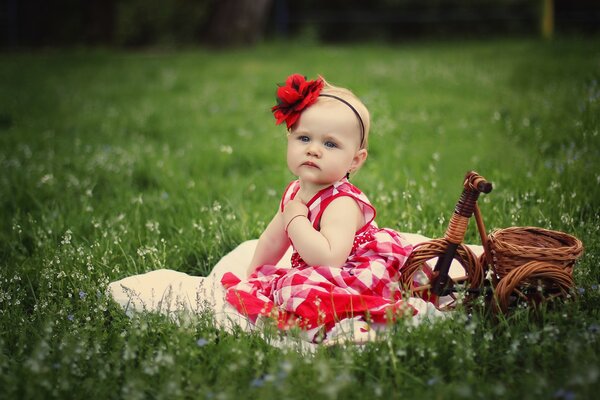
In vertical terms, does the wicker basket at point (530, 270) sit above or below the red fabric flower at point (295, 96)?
below

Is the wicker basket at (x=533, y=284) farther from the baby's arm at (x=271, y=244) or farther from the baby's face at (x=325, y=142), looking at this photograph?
the baby's arm at (x=271, y=244)

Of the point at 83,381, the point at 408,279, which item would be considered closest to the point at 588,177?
the point at 408,279

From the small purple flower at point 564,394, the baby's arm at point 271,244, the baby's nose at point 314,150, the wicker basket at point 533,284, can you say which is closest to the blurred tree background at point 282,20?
the baby's arm at point 271,244

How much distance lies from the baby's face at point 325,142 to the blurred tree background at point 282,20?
1404cm

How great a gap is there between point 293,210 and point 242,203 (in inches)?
73.8

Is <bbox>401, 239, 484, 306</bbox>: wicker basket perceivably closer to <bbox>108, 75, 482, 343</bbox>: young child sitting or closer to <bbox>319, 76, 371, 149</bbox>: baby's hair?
<bbox>108, 75, 482, 343</bbox>: young child sitting

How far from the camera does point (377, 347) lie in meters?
2.85

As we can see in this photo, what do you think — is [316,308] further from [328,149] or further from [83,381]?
[83,381]

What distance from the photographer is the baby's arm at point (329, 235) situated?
3223 millimetres

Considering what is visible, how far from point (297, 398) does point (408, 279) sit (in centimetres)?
106

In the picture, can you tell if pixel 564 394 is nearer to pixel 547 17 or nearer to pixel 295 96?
pixel 295 96

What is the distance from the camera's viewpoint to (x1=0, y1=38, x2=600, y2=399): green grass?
2.70m

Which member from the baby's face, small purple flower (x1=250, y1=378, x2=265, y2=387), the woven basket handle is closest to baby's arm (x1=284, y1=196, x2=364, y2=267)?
the baby's face

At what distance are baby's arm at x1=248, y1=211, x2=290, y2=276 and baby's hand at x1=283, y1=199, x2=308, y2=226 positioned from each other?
0.24 metres
